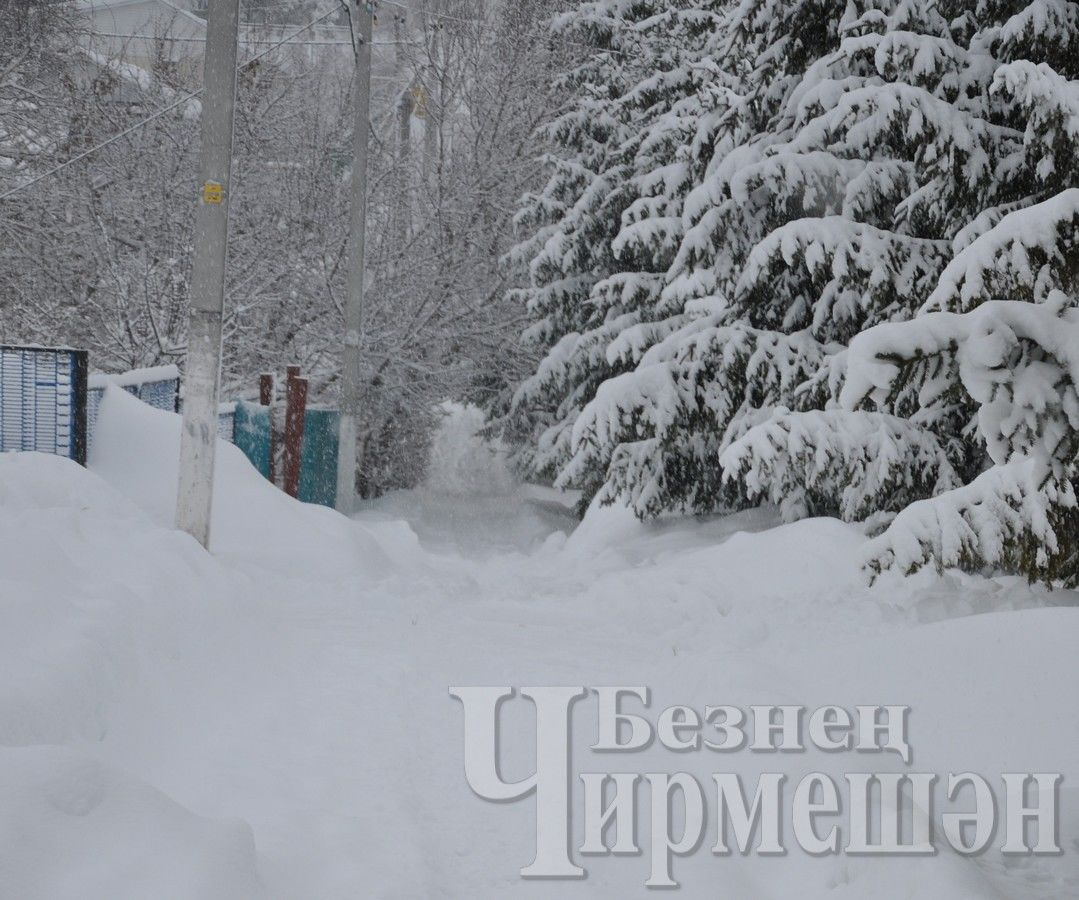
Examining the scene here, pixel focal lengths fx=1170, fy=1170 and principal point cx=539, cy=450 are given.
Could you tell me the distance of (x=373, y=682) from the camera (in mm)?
6449

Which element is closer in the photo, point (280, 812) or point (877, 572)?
point (280, 812)

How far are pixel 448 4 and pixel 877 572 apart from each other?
60.1 ft

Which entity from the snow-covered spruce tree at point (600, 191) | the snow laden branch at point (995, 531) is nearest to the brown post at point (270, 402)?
the snow-covered spruce tree at point (600, 191)

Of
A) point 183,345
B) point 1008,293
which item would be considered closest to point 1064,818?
point 1008,293

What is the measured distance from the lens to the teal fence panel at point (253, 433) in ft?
54.0

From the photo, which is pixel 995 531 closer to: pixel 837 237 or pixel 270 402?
pixel 837 237

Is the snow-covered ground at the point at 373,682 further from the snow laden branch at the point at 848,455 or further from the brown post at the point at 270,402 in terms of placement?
the brown post at the point at 270,402

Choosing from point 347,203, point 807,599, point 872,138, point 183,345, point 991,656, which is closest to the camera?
point 991,656

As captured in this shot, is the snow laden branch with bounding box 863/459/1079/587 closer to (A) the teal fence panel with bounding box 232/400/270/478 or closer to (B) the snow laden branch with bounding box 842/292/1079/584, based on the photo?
(B) the snow laden branch with bounding box 842/292/1079/584

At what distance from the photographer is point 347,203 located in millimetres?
20969

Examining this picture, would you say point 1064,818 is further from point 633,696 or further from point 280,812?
point 280,812

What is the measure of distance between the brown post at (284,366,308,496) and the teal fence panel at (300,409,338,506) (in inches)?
51.4

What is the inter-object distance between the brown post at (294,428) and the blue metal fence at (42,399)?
571 centimetres

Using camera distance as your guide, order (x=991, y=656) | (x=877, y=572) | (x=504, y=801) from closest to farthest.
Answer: (x=504, y=801)
(x=991, y=656)
(x=877, y=572)
